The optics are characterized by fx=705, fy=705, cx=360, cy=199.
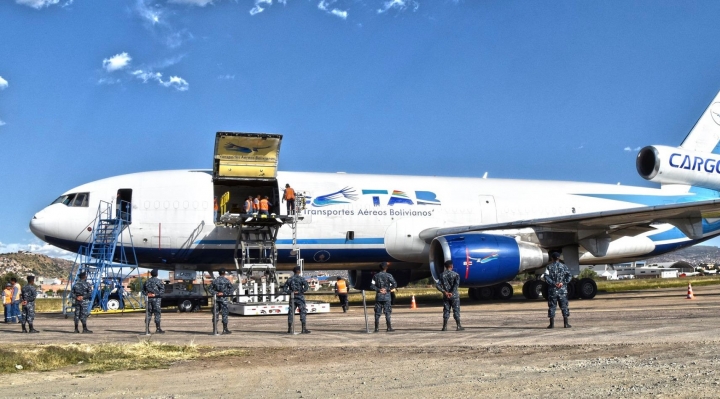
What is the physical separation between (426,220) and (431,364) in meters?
14.9

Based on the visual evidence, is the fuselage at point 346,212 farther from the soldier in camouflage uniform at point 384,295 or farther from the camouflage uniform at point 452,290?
the camouflage uniform at point 452,290

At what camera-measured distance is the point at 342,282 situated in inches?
872

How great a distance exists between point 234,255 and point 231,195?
2317mm

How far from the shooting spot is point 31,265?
135625 millimetres

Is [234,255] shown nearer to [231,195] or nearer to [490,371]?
[231,195]

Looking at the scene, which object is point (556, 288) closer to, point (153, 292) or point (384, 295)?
point (384, 295)

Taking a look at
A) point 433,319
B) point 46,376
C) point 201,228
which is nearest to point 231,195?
point 201,228

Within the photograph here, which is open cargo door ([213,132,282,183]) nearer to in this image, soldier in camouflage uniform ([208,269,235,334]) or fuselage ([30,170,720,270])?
fuselage ([30,170,720,270])

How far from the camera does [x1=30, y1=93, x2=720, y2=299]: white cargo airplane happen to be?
2117 cm

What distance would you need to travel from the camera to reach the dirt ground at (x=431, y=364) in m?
7.29

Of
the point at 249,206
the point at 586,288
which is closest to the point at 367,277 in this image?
the point at 249,206

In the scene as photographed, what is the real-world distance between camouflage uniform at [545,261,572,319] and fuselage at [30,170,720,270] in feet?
29.6

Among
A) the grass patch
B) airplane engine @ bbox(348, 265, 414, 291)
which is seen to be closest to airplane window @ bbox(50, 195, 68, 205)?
airplane engine @ bbox(348, 265, 414, 291)

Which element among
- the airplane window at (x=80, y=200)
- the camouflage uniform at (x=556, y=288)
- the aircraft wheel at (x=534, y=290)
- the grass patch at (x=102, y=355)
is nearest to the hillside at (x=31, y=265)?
the airplane window at (x=80, y=200)
